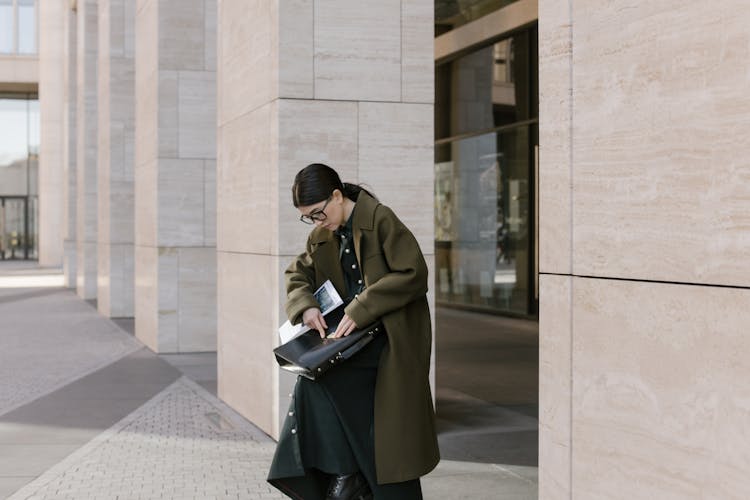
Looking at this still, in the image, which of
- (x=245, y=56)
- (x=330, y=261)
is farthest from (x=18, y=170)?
(x=330, y=261)

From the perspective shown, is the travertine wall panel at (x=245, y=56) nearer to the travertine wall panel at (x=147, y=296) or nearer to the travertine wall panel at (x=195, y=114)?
the travertine wall panel at (x=195, y=114)

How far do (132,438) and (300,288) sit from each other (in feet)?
12.2

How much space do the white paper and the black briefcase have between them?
0.12m

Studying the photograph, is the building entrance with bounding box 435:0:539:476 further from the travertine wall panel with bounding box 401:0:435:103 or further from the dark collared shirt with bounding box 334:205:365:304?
the dark collared shirt with bounding box 334:205:365:304

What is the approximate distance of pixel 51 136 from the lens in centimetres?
4638

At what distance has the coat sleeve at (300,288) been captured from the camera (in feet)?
14.6
